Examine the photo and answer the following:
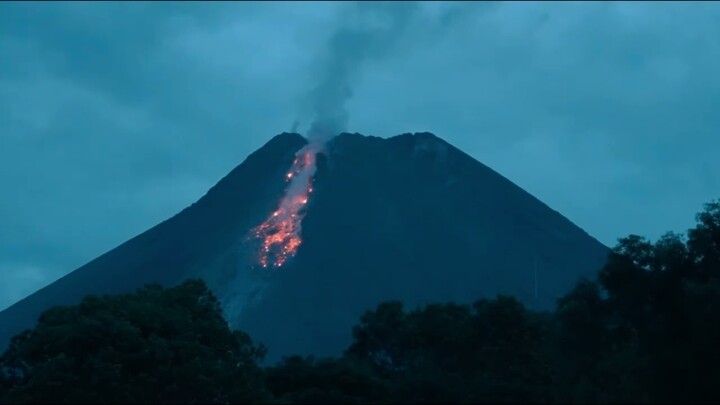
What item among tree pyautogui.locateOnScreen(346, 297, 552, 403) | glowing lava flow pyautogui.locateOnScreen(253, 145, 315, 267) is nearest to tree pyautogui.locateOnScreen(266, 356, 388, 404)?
tree pyautogui.locateOnScreen(346, 297, 552, 403)

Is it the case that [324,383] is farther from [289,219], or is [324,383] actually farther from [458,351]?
[289,219]

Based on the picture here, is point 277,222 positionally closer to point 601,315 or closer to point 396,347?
point 396,347

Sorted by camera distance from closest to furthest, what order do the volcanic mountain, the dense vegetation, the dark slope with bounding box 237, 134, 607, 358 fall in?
the dense vegetation, the dark slope with bounding box 237, 134, 607, 358, the volcanic mountain

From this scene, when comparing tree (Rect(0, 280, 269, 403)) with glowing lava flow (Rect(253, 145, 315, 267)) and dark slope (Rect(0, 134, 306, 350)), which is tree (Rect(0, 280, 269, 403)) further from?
glowing lava flow (Rect(253, 145, 315, 267))

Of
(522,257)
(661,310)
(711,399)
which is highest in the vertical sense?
(522,257)

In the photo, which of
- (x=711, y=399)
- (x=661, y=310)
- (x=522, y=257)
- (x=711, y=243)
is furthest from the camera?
(x=522, y=257)

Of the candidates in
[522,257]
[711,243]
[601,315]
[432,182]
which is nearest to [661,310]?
[601,315]

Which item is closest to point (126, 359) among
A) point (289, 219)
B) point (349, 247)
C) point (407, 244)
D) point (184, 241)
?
point (349, 247)
